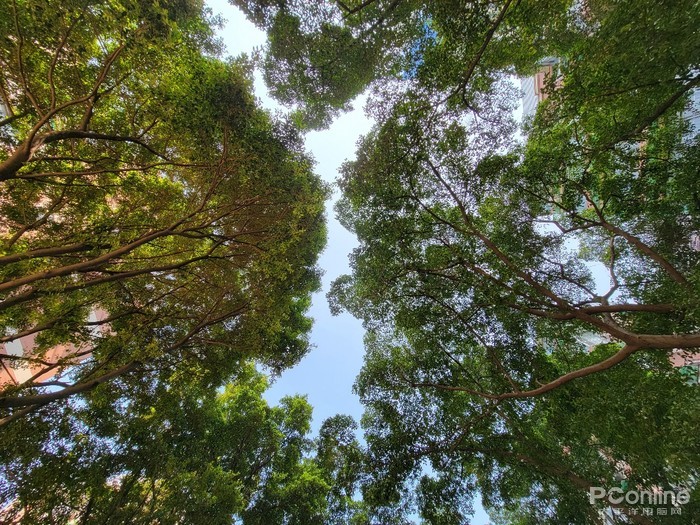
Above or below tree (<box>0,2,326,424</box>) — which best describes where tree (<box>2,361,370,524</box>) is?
below

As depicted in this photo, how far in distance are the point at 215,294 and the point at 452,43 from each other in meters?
9.00

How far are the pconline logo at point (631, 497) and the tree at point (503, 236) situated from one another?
0.54 metres

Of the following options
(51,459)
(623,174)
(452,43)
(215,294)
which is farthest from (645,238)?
(51,459)

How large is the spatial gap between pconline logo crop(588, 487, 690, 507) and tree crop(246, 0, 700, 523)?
21.1 inches

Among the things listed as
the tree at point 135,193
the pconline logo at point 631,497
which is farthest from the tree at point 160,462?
the pconline logo at point 631,497

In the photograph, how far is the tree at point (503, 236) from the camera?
6422mm

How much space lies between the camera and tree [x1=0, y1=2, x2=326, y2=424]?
5109 mm

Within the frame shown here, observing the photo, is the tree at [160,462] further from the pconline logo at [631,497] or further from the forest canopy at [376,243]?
the pconline logo at [631,497]

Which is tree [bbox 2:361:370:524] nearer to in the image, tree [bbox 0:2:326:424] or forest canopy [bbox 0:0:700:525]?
forest canopy [bbox 0:0:700:525]

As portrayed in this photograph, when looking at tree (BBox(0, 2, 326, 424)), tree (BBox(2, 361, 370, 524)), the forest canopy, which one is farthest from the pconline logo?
tree (BBox(0, 2, 326, 424))

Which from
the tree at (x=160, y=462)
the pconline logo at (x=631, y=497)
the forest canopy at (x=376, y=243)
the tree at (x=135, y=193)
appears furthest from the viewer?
the pconline logo at (x=631, y=497)

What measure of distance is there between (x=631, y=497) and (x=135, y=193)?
1654 cm

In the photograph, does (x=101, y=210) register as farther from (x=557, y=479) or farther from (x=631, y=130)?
(x=557, y=479)

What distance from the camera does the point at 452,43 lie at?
20.4ft
